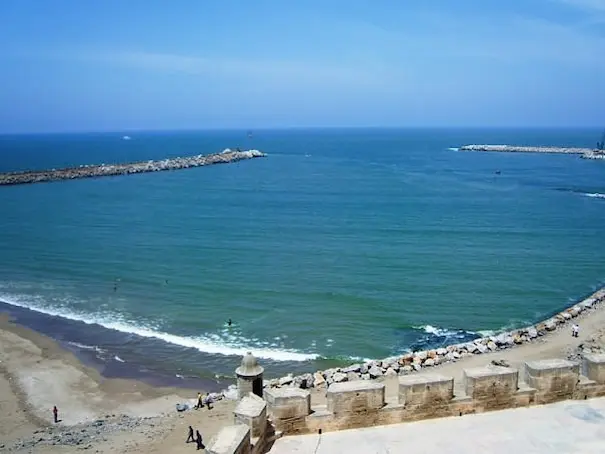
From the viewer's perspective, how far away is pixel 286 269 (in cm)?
4047

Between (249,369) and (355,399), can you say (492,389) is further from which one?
(249,369)

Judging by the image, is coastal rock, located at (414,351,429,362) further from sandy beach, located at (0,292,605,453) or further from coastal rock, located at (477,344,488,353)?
coastal rock, located at (477,344,488,353)

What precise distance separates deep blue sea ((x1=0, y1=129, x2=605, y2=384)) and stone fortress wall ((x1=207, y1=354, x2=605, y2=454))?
17797 mm

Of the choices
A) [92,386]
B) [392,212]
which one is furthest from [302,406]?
[392,212]

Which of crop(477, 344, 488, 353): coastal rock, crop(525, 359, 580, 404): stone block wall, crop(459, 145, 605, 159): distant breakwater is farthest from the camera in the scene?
crop(459, 145, 605, 159): distant breakwater

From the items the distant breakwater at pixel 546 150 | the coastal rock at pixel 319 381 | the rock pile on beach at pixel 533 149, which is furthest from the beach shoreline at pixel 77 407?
the rock pile on beach at pixel 533 149

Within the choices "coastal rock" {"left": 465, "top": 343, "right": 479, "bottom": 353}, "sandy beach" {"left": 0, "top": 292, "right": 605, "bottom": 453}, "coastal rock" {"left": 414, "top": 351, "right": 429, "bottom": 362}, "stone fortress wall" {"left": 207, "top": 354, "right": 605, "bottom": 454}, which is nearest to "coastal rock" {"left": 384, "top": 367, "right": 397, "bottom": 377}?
"sandy beach" {"left": 0, "top": 292, "right": 605, "bottom": 453}

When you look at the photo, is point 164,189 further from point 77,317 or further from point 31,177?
point 77,317

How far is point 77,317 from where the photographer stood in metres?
32.7

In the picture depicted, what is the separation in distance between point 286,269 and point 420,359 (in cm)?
1650

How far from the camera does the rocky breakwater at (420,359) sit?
76.5ft

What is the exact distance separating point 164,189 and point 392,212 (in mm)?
36860

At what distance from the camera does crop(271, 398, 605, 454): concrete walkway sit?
24.0 feet

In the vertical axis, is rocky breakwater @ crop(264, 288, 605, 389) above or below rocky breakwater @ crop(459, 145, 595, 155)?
below
